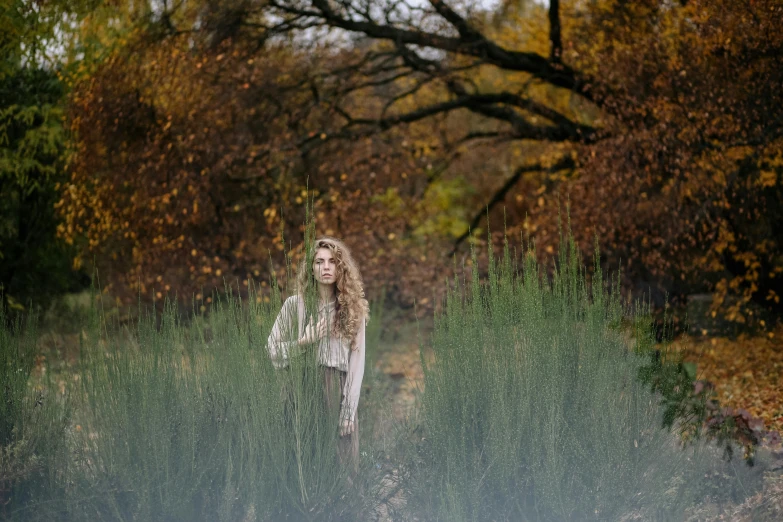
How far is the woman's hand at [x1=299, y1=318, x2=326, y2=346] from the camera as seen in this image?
3.49 metres

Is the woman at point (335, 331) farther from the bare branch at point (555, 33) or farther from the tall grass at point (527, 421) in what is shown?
the bare branch at point (555, 33)

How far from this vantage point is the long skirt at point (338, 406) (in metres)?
3.73

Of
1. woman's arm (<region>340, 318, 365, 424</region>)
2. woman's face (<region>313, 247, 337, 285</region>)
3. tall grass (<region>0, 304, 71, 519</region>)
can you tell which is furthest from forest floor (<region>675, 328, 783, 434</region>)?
tall grass (<region>0, 304, 71, 519</region>)

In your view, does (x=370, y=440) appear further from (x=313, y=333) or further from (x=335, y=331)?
(x=313, y=333)

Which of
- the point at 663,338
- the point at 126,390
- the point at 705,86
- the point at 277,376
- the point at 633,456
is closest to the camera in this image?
the point at 277,376

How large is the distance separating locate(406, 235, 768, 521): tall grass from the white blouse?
0.32 meters

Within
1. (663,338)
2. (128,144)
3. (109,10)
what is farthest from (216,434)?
(109,10)

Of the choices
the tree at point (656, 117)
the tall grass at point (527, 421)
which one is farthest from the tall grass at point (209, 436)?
the tree at point (656, 117)

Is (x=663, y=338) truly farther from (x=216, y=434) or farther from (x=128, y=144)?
(x=128, y=144)

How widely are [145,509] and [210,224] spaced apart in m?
7.10

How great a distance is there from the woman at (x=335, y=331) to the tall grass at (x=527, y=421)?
1.08 ft

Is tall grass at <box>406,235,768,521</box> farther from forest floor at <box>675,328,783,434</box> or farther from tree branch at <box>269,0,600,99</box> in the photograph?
tree branch at <box>269,0,600,99</box>

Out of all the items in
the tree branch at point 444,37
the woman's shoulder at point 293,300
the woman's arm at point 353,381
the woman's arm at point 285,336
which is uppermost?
the tree branch at point 444,37

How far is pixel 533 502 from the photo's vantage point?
12.9 ft
